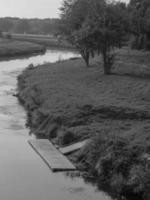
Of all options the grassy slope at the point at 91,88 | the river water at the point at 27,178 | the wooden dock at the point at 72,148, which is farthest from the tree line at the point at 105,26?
the wooden dock at the point at 72,148

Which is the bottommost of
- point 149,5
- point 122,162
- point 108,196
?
point 108,196

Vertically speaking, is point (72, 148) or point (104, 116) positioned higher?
point (104, 116)

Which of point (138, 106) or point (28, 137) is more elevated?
point (138, 106)

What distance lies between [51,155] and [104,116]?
357 centimetres

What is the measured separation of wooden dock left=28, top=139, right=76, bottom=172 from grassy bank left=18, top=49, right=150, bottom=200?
47 cm

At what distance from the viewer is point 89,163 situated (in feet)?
51.7

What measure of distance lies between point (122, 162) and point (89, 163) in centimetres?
193

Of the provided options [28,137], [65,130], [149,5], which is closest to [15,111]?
[28,137]

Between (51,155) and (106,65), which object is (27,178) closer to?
(51,155)

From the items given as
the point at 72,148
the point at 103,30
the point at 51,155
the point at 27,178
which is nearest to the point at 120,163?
the point at 27,178

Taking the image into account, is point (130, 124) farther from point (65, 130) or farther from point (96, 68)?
point (96, 68)

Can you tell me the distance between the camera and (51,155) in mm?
17172

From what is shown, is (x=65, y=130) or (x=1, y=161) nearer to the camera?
(x=1, y=161)

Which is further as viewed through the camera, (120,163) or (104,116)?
(104,116)
